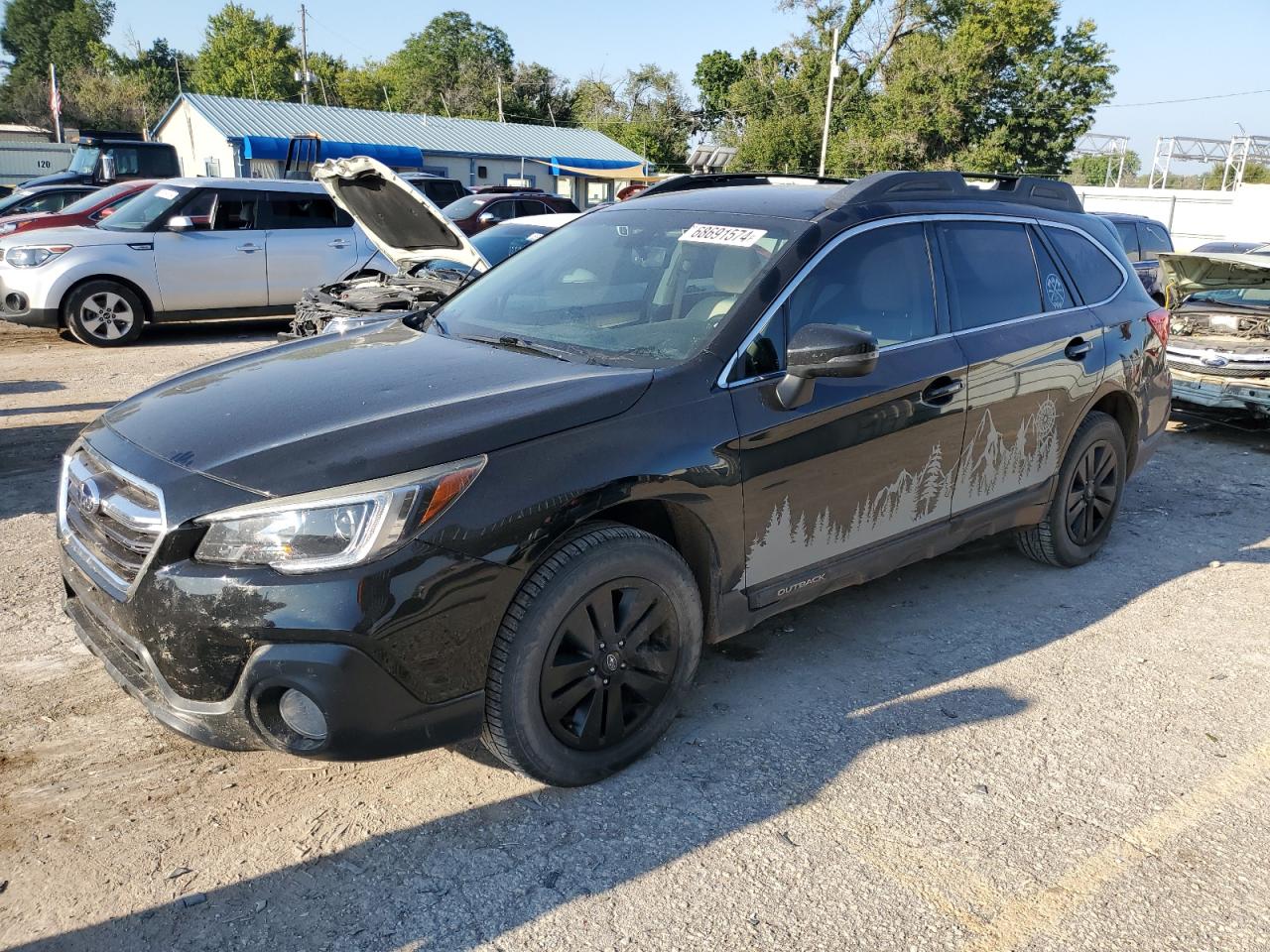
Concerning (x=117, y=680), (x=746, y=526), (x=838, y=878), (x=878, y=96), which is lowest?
(x=838, y=878)

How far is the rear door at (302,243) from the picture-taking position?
11406 mm

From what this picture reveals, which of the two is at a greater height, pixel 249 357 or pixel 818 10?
pixel 818 10

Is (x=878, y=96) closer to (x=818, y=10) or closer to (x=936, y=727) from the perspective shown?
(x=818, y=10)

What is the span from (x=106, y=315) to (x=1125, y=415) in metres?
9.93

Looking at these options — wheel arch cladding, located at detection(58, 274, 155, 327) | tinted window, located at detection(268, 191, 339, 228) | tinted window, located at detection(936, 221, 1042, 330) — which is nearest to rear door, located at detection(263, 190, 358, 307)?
tinted window, located at detection(268, 191, 339, 228)

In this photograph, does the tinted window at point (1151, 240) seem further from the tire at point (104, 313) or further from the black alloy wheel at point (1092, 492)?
the tire at point (104, 313)

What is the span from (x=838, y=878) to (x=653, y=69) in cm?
7296

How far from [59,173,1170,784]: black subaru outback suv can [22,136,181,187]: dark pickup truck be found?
21009 millimetres

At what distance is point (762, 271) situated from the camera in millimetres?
3607

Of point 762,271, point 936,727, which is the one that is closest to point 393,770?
point 936,727

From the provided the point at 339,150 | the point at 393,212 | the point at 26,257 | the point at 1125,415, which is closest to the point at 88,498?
the point at 1125,415

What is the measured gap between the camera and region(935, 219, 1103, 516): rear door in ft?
13.9

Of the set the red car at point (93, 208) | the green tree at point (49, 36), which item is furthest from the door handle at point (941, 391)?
→ the green tree at point (49, 36)

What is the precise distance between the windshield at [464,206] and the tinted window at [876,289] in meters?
13.3
